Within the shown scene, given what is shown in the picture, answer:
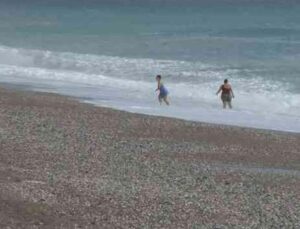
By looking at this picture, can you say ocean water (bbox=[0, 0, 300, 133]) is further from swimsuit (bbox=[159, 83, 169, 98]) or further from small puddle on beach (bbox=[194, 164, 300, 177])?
small puddle on beach (bbox=[194, 164, 300, 177])

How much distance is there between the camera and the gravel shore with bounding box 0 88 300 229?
14.4 m

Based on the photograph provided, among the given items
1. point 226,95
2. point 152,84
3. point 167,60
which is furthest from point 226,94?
point 167,60

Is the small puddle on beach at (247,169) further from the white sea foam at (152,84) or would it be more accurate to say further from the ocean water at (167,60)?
the ocean water at (167,60)

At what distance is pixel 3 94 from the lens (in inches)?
1101

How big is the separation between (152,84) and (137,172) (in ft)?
59.0

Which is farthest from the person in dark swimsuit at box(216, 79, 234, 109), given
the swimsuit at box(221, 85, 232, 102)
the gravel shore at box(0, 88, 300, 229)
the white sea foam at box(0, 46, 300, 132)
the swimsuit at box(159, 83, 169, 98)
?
the gravel shore at box(0, 88, 300, 229)

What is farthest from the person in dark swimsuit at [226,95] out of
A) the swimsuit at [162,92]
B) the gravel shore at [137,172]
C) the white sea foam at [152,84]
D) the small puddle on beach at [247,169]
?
the small puddle on beach at [247,169]

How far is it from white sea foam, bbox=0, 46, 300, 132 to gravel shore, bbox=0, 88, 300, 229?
120 inches

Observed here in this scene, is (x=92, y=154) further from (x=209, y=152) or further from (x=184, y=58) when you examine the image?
(x=184, y=58)

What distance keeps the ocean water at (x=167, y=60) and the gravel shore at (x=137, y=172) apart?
10.7ft

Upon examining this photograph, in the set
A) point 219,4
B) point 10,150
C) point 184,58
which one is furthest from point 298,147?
point 219,4

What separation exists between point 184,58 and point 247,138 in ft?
79.7

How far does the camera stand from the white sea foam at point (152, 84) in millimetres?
27875

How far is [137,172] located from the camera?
1764 centimetres
